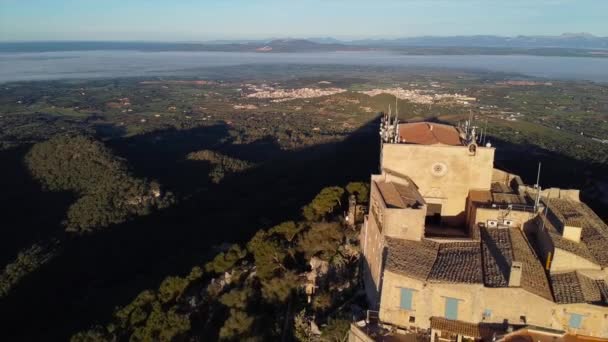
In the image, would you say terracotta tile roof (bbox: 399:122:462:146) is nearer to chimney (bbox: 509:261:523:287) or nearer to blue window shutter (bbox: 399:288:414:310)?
chimney (bbox: 509:261:523:287)

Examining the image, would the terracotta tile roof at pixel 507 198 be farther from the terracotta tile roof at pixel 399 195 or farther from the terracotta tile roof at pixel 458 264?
the terracotta tile roof at pixel 458 264

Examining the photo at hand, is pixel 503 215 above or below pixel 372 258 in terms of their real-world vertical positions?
above

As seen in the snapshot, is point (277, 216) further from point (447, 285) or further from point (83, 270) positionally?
point (447, 285)

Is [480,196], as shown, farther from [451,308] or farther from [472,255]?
[451,308]

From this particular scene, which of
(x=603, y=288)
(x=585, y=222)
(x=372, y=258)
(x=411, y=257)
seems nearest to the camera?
(x=603, y=288)

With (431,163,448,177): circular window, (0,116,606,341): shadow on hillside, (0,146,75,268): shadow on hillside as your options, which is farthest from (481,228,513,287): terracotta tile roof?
(0,146,75,268): shadow on hillside

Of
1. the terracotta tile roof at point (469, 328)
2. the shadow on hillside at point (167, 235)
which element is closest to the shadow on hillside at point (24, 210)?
the shadow on hillside at point (167, 235)

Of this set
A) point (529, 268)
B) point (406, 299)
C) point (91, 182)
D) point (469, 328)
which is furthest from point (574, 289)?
point (91, 182)
